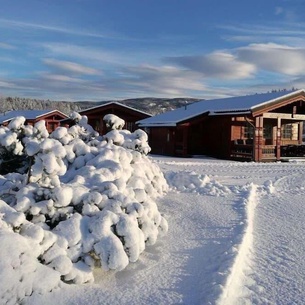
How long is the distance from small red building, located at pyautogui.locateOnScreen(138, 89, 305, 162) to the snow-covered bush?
654 inches

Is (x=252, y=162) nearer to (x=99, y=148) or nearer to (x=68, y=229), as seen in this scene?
(x=99, y=148)

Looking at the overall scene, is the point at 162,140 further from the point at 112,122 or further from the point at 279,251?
the point at 279,251

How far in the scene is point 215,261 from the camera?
5852mm

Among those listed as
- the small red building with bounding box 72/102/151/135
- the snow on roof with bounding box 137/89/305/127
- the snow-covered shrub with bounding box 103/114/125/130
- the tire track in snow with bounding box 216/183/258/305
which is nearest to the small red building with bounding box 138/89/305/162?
the snow on roof with bounding box 137/89/305/127

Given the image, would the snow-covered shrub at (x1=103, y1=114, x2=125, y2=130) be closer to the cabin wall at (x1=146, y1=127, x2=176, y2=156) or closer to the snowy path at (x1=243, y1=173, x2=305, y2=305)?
the snowy path at (x1=243, y1=173, x2=305, y2=305)

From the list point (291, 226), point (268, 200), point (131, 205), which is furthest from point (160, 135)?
point (131, 205)

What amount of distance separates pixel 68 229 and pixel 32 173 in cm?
113

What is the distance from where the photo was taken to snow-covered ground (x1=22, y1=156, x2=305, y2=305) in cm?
468

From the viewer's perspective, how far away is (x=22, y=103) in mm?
125062

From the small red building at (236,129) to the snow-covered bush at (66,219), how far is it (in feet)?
54.5

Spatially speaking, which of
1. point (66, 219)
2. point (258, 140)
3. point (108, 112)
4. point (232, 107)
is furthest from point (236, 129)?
point (66, 219)

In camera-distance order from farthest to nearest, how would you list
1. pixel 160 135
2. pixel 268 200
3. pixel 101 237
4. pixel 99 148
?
pixel 160 135, pixel 268 200, pixel 99 148, pixel 101 237

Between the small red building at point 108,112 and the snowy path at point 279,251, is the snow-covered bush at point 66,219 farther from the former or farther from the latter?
the small red building at point 108,112

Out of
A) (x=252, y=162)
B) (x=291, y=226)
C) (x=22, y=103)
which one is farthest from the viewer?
(x=22, y=103)
